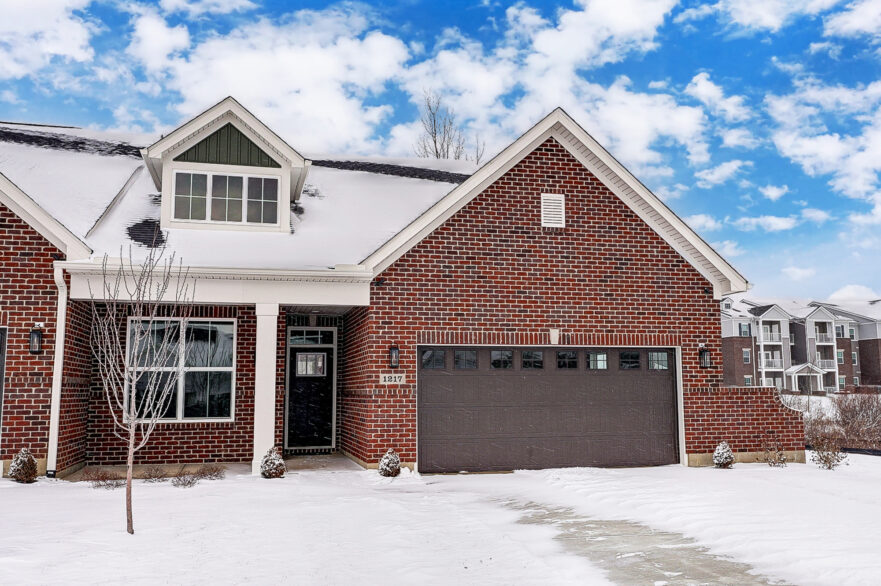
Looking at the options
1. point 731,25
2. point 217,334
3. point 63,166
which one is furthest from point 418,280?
point 731,25

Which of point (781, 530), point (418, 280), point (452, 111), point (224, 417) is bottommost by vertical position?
point (781, 530)

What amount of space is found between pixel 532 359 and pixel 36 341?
8.18 metres

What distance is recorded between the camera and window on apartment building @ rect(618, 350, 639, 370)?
1323 cm

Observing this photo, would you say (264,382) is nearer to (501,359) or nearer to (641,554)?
(501,359)

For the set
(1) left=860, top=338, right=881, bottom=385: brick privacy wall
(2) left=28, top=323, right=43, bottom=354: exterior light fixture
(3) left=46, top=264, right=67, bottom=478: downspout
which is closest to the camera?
(3) left=46, top=264, right=67, bottom=478: downspout

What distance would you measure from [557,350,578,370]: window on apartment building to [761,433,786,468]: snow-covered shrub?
156 inches

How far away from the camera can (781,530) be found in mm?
7445

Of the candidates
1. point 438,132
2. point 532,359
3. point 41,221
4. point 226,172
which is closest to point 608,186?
point 532,359

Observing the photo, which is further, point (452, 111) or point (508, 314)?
point (452, 111)

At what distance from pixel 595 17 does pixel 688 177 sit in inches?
1348

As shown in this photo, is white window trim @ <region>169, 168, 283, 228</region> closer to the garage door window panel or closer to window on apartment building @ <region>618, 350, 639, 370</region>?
the garage door window panel

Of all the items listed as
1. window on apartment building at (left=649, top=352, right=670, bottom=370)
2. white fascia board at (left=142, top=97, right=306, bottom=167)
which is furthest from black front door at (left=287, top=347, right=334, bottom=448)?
window on apartment building at (left=649, top=352, right=670, bottom=370)

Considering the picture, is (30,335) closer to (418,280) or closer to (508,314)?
(418,280)

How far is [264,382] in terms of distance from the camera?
11688 mm
